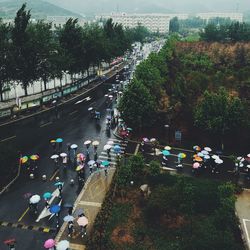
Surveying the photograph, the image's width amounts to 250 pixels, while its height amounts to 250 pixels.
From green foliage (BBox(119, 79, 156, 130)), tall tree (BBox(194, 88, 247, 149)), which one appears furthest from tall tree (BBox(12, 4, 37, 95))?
tall tree (BBox(194, 88, 247, 149))

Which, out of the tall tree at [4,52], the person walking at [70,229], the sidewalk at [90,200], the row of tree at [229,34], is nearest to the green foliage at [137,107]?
the sidewalk at [90,200]

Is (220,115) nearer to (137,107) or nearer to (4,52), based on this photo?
(137,107)

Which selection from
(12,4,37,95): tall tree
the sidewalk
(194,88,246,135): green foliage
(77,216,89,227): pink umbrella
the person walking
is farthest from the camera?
(12,4,37,95): tall tree

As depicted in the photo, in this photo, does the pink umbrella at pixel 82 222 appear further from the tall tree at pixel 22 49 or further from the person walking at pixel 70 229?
the tall tree at pixel 22 49

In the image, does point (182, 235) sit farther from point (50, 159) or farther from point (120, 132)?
point (120, 132)

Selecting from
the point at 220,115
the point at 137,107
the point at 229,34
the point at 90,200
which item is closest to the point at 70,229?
the point at 90,200

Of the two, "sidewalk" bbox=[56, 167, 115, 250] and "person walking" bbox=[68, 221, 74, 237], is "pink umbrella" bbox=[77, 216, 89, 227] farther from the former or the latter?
"sidewalk" bbox=[56, 167, 115, 250]
